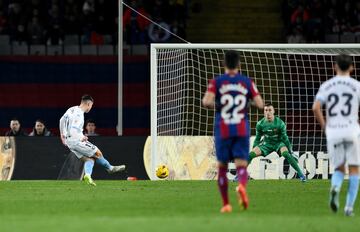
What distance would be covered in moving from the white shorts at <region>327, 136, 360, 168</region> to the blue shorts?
1104mm

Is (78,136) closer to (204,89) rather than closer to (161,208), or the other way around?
(204,89)

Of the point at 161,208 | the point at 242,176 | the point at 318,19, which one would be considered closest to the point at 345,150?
the point at 242,176

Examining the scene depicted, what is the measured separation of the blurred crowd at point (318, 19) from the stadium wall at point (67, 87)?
15.2ft

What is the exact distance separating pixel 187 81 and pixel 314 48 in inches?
117

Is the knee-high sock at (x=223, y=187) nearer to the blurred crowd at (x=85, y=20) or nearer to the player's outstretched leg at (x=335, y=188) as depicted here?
the player's outstretched leg at (x=335, y=188)

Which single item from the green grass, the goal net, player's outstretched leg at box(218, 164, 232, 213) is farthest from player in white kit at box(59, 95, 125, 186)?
player's outstretched leg at box(218, 164, 232, 213)

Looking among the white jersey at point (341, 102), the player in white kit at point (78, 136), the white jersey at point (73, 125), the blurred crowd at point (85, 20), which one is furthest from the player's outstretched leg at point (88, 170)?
the blurred crowd at point (85, 20)

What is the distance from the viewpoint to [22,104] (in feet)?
99.0

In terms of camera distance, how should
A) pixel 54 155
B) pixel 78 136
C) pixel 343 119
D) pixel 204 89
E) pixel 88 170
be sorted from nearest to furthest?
pixel 343 119
pixel 88 170
pixel 78 136
pixel 54 155
pixel 204 89

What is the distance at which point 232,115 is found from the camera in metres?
14.6

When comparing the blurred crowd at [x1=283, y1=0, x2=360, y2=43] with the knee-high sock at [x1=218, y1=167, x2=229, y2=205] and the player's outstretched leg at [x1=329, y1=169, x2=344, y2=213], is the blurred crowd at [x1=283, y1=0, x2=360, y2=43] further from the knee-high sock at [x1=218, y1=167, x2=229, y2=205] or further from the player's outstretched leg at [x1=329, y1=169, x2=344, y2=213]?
the player's outstretched leg at [x1=329, y1=169, x2=344, y2=213]

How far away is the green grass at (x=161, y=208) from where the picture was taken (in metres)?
12.7

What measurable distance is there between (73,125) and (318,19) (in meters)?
11.9

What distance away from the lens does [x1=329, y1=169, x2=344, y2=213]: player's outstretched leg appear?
1405cm
